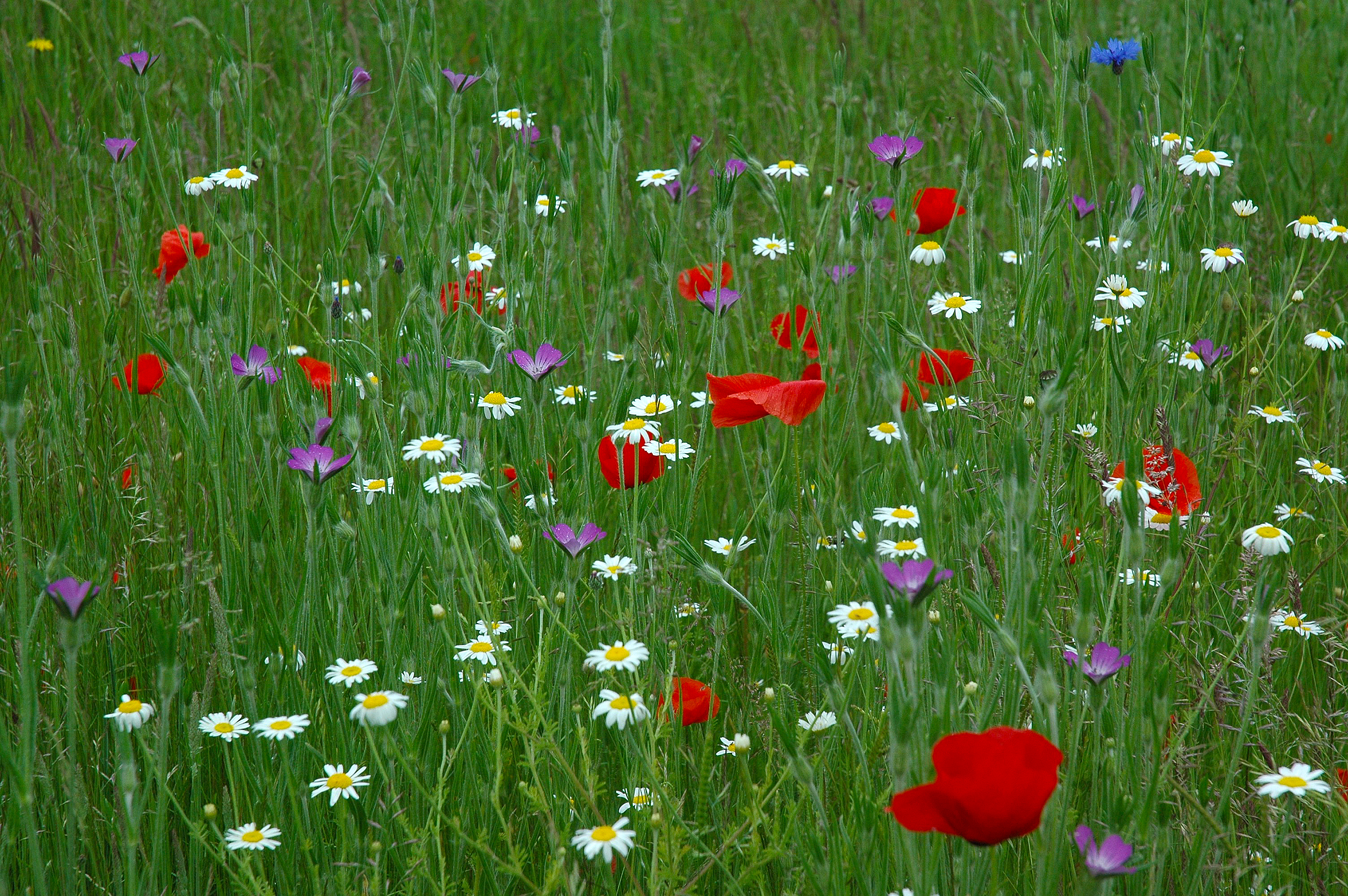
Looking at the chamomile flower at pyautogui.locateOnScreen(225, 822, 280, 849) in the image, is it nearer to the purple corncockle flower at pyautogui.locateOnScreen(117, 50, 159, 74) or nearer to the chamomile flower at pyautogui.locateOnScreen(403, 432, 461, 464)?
the chamomile flower at pyautogui.locateOnScreen(403, 432, 461, 464)

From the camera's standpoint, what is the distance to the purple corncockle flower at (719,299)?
1.95 metres

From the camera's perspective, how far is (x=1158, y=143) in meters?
2.04

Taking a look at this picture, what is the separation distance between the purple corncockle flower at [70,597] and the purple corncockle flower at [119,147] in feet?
3.83

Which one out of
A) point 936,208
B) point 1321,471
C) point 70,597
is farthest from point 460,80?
point 1321,471

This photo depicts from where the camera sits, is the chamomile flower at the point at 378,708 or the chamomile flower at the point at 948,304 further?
the chamomile flower at the point at 948,304

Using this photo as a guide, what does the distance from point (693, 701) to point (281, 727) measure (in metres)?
0.53

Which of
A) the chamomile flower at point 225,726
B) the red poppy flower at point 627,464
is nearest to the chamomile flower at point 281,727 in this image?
the chamomile flower at point 225,726

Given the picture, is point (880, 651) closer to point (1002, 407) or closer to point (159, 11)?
point (1002, 407)

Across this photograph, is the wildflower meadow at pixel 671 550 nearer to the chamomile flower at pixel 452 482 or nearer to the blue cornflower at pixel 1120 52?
the chamomile flower at pixel 452 482

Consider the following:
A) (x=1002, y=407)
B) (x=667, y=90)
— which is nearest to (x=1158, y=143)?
(x=1002, y=407)

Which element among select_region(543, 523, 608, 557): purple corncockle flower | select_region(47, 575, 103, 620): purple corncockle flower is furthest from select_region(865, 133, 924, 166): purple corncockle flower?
select_region(47, 575, 103, 620): purple corncockle flower

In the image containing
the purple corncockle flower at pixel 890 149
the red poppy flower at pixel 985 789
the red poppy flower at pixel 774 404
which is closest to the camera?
the red poppy flower at pixel 985 789

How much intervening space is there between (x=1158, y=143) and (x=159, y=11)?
10.8 ft

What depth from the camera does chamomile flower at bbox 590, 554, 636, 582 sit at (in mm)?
1572
